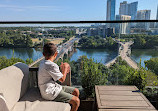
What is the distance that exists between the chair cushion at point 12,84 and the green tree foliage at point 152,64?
210 centimetres

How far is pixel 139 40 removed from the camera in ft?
9.97

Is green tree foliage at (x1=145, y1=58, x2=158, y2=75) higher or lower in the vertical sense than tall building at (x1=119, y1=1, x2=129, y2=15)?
lower

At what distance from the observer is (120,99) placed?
1.86 metres

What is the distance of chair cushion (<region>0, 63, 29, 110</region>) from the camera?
5.41 ft

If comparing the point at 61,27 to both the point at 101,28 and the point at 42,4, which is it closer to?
the point at 101,28

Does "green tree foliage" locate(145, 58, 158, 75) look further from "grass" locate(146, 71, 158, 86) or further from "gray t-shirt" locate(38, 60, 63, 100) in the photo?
"gray t-shirt" locate(38, 60, 63, 100)

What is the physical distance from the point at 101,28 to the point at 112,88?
4.12ft

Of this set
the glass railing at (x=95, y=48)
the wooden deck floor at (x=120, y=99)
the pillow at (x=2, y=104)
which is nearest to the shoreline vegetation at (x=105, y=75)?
the glass railing at (x=95, y=48)

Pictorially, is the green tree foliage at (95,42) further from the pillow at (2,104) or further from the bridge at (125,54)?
the pillow at (2,104)

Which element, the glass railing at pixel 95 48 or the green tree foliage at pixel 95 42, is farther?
the green tree foliage at pixel 95 42

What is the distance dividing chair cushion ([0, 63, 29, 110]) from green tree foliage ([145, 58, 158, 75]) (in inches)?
82.6

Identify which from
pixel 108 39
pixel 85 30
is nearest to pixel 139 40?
pixel 108 39

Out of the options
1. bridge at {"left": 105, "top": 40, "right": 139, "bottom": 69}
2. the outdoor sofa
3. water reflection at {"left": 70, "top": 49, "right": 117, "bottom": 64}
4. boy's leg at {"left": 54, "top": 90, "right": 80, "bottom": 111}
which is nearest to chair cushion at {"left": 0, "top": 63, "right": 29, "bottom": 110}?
the outdoor sofa

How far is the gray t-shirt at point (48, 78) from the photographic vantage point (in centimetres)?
184
